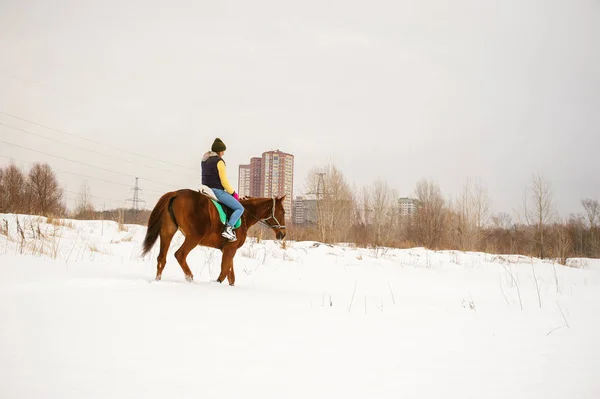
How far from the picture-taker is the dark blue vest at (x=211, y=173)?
17.6 ft

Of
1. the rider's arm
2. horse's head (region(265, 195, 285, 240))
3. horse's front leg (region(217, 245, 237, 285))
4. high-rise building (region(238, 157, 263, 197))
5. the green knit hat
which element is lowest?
horse's front leg (region(217, 245, 237, 285))

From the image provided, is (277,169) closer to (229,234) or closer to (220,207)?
(220,207)

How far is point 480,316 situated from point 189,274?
379cm

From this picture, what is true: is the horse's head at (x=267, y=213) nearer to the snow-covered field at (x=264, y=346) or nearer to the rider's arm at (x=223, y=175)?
the rider's arm at (x=223, y=175)

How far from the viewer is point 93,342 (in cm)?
204

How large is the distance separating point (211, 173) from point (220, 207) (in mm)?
555

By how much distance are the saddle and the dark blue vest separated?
140 millimetres

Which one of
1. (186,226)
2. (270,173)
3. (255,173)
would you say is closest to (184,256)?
(186,226)

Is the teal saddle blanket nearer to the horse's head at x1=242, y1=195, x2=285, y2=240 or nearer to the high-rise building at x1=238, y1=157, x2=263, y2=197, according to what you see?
the horse's head at x1=242, y1=195, x2=285, y2=240

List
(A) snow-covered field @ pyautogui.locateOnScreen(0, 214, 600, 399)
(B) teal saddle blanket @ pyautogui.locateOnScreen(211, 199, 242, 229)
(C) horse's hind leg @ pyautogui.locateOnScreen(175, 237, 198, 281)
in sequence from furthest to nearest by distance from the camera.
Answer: (B) teal saddle blanket @ pyautogui.locateOnScreen(211, 199, 242, 229) → (C) horse's hind leg @ pyautogui.locateOnScreen(175, 237, 198, 281) → (A) snow-covered field @ pyautogui.locateOnScreen(0, 214, 600, 399)

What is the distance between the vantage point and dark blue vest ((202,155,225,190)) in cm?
536

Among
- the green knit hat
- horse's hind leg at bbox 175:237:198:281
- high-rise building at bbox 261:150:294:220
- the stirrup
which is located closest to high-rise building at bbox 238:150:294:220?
high-rise building at bbox 261:150:294:220

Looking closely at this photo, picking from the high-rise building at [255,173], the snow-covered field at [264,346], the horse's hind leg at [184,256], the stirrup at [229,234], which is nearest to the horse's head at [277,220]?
the stirrup at [229,234]

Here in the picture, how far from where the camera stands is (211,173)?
537 centimetres
